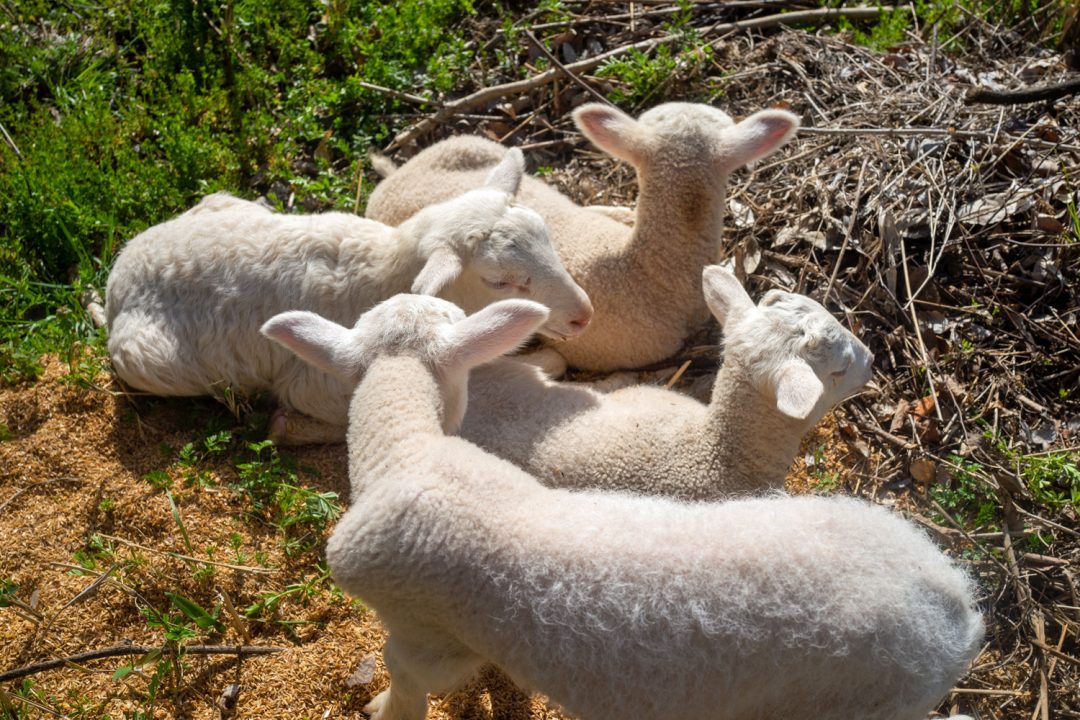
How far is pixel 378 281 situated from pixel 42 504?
2.02 m

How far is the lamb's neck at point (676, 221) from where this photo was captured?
489 cm

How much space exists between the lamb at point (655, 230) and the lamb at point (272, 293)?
1.50 ft

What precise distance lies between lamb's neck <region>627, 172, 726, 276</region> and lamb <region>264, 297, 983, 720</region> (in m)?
2.11

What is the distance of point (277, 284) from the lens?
4.72 meters

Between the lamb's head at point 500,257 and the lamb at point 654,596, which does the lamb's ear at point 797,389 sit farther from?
the lamb's head at point 500,257

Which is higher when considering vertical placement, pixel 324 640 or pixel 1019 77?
pixel 1019 77

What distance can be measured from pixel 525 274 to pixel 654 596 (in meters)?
2.16

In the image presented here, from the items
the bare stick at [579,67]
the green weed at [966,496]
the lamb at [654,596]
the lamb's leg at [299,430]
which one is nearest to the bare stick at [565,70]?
the bare stick at [579,67]

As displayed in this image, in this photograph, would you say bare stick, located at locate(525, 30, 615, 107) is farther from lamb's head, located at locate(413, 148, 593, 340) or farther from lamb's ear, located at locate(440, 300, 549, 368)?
lamb's ear, located at locate(440, 300, 549, 368)

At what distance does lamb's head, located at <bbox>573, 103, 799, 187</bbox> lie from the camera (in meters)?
4.80

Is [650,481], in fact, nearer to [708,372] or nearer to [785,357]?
[785,357]

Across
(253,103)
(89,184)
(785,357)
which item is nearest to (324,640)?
(785,357)

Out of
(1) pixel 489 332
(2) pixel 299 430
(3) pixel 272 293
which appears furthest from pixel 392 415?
(3) pixel 272 293

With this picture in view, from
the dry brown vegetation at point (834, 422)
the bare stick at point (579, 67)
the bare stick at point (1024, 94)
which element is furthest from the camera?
the bare stick at point (579, 67)
